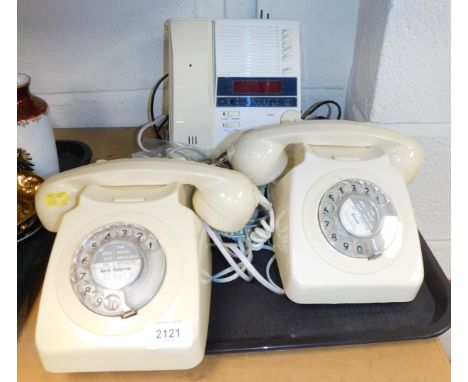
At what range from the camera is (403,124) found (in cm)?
80

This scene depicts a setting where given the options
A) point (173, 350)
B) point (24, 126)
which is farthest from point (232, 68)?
point (173, 350)

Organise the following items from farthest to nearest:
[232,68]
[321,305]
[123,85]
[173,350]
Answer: [123,85] < [232,68] < [321,305] < [173,350]

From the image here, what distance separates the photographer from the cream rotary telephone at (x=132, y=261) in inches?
19.1

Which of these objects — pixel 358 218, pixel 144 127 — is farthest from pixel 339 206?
pixel 144 127

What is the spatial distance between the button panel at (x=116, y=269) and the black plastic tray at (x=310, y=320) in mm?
118

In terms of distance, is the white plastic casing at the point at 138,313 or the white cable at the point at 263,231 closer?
the white plastic casing at the point at 138,313

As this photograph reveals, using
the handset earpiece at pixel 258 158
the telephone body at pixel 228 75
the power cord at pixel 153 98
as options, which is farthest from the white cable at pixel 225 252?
the power cord at pixel 153 98

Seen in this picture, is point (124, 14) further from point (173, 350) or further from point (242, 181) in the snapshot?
point (173, 350)

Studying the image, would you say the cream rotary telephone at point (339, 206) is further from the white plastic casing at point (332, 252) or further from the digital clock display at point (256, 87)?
the digital clock display at point (256, 87)

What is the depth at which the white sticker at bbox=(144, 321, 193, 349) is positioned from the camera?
482 mm

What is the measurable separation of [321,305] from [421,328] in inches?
5.1

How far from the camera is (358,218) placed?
59cm

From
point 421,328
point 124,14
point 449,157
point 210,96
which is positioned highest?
point 124,14

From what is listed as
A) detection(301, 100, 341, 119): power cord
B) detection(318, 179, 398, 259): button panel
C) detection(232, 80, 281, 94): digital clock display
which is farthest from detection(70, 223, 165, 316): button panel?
detection(301, 100, 341, 119): power cord
